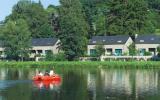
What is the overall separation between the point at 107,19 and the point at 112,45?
12063 millimetres

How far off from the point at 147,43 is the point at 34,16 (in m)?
33.5

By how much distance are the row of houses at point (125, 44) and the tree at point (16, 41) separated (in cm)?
1214

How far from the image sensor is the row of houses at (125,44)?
94625 millimetres

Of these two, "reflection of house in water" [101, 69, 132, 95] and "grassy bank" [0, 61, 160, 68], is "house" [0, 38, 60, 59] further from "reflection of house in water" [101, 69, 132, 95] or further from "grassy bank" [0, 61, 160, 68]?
"reflection of house in water" [101, 69, 132, 95]

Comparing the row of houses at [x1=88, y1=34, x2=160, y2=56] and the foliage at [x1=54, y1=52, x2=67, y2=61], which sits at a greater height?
the row of houses at [x1=88, y1=34, x2=160, y2=56]

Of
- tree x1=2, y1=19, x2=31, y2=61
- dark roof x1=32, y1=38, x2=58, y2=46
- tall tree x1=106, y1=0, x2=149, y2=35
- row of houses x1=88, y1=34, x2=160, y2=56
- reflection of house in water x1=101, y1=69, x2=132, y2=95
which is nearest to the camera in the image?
reflection of house in water x1=101, y1=69, x2=132, y2=95

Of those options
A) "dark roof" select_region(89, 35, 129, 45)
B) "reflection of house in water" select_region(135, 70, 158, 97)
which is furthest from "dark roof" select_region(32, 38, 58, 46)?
"reflection of house in water" select_region(135, 70, 158, 97)

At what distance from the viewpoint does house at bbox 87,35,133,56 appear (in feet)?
316

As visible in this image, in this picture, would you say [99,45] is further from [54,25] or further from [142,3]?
[54,25]

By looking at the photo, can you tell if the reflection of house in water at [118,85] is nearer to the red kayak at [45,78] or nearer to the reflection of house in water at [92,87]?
the reflection of house in water at [92,87]

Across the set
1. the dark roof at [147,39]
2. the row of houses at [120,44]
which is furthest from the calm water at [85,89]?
the dark roof at [147,39]

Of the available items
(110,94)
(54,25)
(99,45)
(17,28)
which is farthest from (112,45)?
(110,94)

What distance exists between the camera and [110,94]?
40.6 meters

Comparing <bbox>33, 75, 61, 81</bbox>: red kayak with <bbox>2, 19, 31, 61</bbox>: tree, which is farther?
<bbox>2, 19, 31, 61</bbox>: tree
